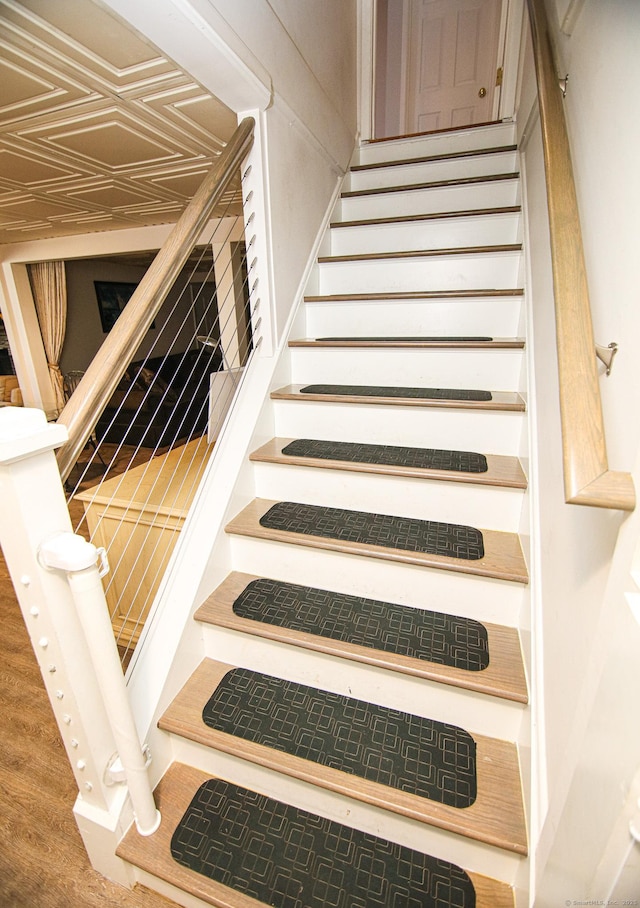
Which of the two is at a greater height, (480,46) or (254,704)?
(480,46)

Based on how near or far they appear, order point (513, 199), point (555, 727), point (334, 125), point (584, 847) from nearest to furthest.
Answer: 1. point (584, 847)
2. point (555, 727)
3. point (513, 199)
4. point (334, 125)

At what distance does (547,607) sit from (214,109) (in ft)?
6.74

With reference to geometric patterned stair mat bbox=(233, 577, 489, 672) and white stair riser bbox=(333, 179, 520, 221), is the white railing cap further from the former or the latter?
white stair riser bbox=(333, 179, 520, 221)

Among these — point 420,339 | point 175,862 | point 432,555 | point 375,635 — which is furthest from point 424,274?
point 175,862

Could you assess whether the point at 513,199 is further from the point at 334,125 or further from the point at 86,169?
the point at 86,169

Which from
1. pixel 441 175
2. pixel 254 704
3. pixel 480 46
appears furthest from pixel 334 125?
pixel 254 704

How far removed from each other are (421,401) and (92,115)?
171 centimetres

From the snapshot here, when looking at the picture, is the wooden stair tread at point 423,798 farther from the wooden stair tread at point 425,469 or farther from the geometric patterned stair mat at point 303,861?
the wooden stair tread at point 425,469

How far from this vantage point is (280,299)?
1857 millimetres

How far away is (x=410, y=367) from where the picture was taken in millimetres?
1804

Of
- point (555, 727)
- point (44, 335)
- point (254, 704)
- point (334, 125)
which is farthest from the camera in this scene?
point (44, 335)

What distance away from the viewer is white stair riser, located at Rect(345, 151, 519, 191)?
2.35 meters

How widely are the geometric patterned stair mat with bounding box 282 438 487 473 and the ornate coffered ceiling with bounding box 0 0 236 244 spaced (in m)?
1.34

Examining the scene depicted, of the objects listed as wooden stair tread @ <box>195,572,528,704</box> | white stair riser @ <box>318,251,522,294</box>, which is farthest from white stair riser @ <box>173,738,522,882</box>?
white stair riser @ <box>318,251,522,294</box>
